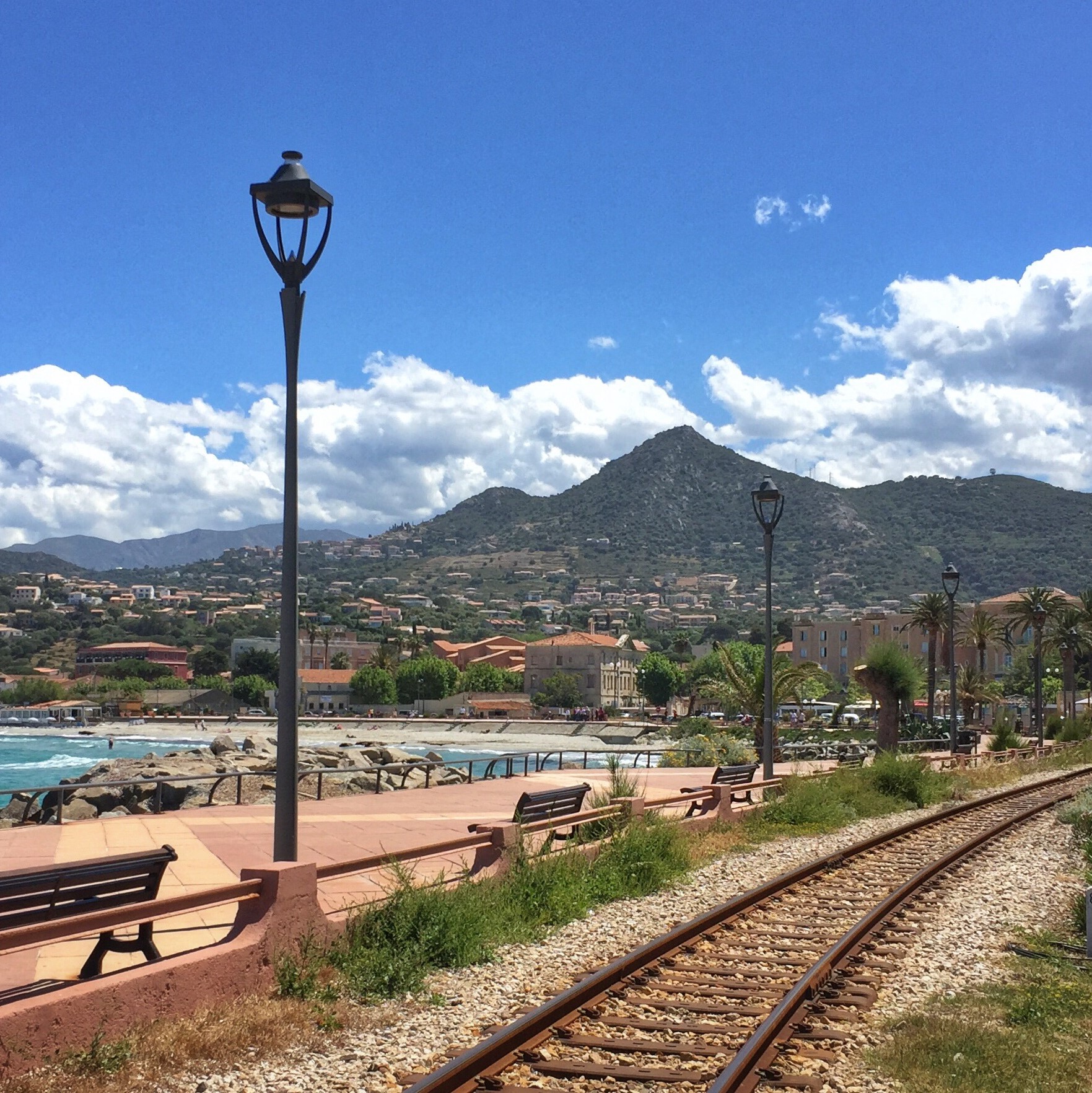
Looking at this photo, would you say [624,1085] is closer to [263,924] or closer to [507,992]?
[507,992]

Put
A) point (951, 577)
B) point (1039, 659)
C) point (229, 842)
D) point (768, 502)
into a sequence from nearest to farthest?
point (229, 842), point (768, 502), point (951, 577), point (1039, 659)

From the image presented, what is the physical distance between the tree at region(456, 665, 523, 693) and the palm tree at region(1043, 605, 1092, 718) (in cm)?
7961

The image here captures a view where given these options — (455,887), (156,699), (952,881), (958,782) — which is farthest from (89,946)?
(156,699)

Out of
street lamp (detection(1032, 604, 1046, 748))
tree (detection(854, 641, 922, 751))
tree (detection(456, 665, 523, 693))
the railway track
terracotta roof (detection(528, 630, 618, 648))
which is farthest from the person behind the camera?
terracotta roof (detection(528, 630, 618, 648))

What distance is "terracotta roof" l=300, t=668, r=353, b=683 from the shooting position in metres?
149

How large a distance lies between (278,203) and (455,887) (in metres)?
5.85

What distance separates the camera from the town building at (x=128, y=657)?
6737 inches

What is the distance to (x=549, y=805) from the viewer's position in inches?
556

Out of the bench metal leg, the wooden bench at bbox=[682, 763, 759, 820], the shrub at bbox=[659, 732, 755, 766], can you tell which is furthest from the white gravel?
the shrub at bbox=[659, 732, 755, 766]

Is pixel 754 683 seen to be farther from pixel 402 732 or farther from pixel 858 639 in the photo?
pixel 858 639

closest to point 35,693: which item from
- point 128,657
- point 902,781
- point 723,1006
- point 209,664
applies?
point 128,657

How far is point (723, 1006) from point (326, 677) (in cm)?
14797

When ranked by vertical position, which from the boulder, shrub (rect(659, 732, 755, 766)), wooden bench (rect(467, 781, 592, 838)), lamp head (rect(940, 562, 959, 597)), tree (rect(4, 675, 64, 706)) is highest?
lamp head (rect(940, 562, 959, 597))

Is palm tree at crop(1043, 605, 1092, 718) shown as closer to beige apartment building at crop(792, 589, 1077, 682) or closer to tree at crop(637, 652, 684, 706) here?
beige apartment building at crop(792, 589, 1077, 682)
